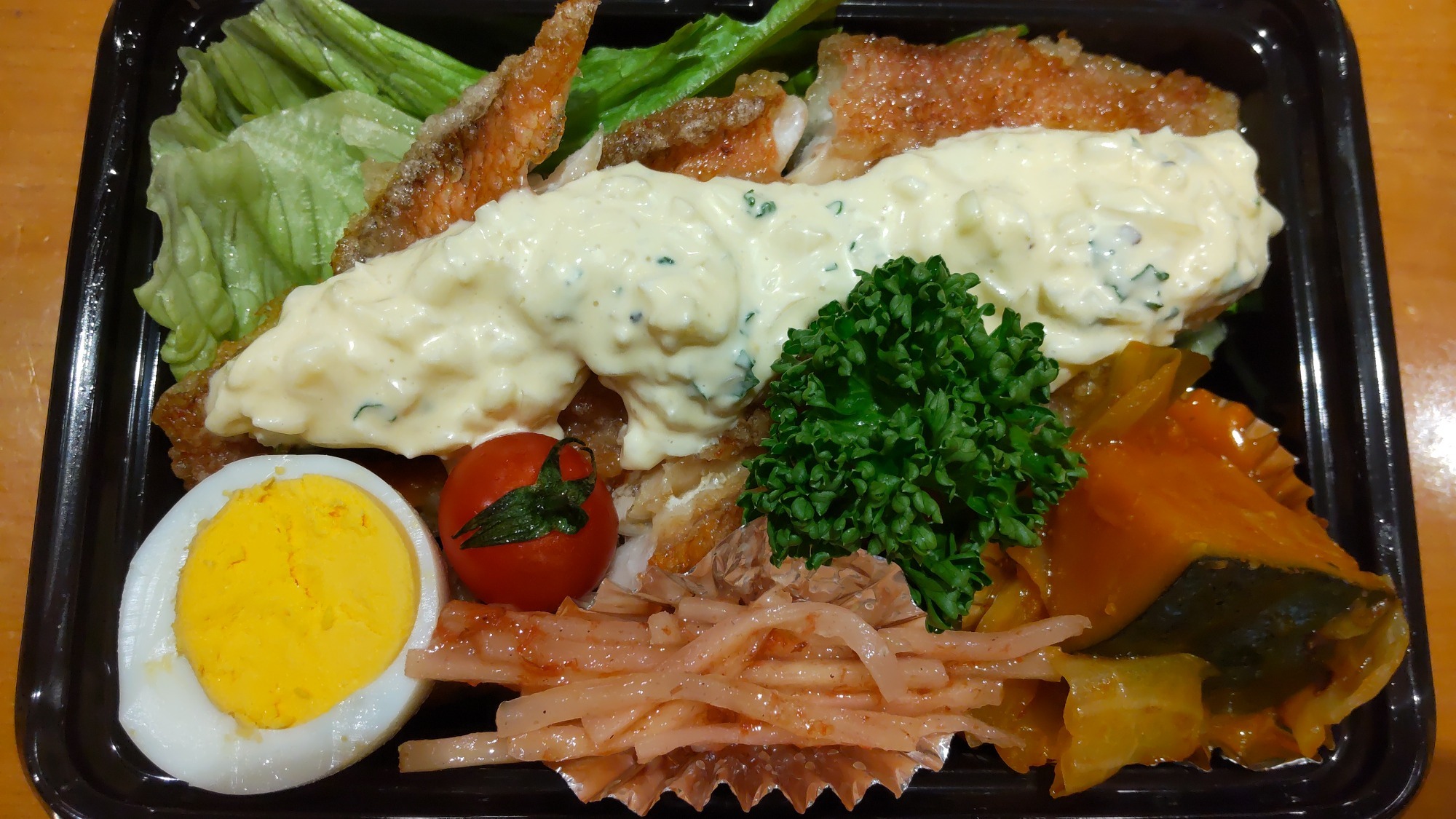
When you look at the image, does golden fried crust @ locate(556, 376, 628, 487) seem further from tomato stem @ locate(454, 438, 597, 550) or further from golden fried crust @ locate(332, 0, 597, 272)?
golden fried crust @ locate(332, 0, 597, 272)

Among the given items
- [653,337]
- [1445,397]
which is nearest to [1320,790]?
[1445,397]

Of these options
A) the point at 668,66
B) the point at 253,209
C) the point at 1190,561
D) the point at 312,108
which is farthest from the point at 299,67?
the point at 1190,561

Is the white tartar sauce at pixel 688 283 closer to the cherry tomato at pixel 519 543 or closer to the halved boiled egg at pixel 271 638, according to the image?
the cherry tomato at pixel 519 543

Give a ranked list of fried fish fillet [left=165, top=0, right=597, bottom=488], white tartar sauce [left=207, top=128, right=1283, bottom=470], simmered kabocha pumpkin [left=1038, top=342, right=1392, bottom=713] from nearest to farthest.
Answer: simmered kabocha pumpkin [left=1038, top=342, right=1392, bottom=713] → white tartar sauce [left=207, top=128, right=1283, bottom=470] → fried fish fillet [left=165, top=0, right=597, bottom=488]

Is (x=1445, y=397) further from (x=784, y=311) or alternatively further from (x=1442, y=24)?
(x=784, y=311)

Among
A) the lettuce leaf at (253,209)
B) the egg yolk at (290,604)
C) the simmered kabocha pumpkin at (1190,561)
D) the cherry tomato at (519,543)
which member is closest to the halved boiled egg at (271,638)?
the egg yolk at (290,604)

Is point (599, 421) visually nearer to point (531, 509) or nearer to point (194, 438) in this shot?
point (531, 509)

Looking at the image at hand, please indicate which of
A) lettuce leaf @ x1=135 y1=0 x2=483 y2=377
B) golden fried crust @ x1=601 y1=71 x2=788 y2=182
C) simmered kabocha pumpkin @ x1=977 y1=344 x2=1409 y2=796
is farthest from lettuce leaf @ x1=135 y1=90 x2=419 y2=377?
simmered kabocha pumpkin @ x1=977 y1=344 x2=1409 y2=796
